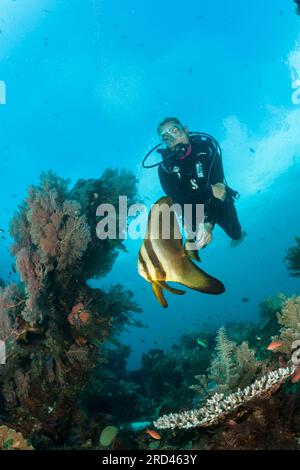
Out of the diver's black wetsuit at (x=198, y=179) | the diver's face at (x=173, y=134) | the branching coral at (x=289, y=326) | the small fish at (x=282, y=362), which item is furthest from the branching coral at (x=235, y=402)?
the diver's face at (x=173, y=134)

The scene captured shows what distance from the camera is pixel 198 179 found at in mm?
6438

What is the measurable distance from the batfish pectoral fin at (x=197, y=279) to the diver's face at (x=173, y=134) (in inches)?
Result: 231

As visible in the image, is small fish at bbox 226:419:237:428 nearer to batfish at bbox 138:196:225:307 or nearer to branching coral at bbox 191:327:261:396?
branching coral at bbox 191:327:261:396

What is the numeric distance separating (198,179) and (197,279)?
16.9 feet

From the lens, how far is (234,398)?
3.07 meters

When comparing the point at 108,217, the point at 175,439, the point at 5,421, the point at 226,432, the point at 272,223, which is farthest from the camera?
the point at 272,223

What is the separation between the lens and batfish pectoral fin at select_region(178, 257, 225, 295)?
144 cm

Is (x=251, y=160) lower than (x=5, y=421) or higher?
higher

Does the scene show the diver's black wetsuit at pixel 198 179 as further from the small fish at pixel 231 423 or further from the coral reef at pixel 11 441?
the coral reef at pixel 11 441

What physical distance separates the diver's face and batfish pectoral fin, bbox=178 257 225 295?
587 cm

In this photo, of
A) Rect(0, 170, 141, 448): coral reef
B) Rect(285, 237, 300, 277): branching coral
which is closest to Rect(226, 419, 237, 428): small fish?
Rect(0, 170, 141, 448): coral reef

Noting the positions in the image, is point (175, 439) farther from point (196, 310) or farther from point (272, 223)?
point (196, 310)
